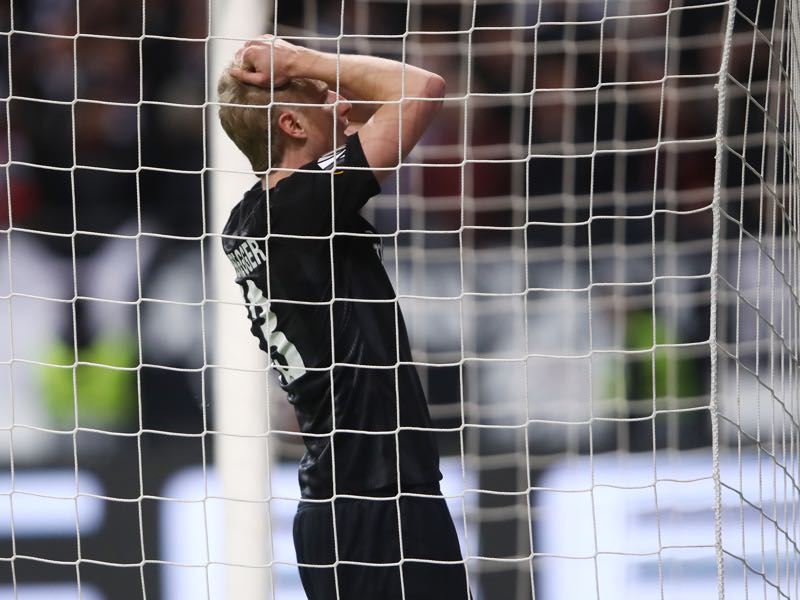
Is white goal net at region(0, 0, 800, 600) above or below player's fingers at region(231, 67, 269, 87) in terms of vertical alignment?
below

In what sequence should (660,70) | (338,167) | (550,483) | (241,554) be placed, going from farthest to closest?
(660,70), (550,483), (241,554), (338,167)

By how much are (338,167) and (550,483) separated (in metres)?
1.29

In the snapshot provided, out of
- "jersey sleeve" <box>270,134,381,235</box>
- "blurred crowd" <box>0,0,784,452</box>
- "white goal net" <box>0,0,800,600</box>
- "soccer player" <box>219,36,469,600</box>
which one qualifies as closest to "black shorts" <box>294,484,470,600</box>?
"soccer player" <box>219,36,469,600</box>

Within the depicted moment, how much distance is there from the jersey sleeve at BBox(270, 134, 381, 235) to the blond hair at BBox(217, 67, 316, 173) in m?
0.07

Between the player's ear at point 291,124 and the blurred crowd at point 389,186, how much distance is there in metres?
1.15

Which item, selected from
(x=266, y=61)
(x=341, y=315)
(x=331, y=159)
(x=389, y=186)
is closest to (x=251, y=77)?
(x=266, y=61)

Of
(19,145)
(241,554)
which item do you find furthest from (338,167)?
(19,145)

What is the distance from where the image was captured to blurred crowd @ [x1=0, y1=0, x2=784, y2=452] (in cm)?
243

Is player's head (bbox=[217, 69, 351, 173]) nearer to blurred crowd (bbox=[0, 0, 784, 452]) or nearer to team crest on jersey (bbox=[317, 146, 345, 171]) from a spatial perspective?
team crest on jersey (bbox=[317, 146, 345, 171])

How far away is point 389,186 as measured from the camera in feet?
8.23

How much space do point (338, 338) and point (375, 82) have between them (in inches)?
11.4

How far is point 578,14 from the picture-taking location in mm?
2588

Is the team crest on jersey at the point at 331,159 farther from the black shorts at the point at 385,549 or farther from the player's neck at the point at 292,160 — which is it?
the black shorts at the point at 385,549

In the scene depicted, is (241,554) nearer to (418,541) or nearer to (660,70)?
(418,541)
